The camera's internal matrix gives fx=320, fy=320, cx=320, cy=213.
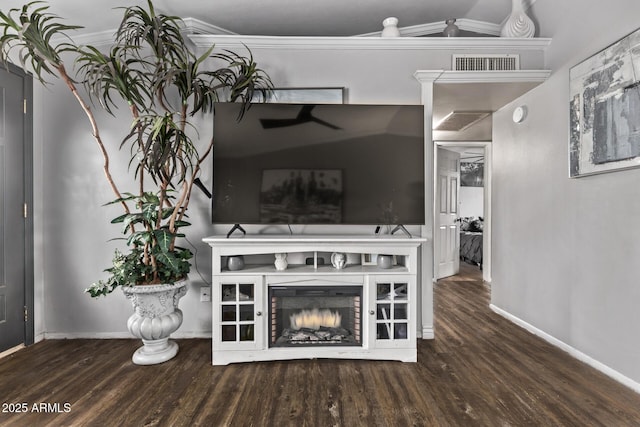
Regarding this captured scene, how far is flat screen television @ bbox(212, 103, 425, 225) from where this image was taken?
2.37m

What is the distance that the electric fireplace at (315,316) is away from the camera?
224 centimetres

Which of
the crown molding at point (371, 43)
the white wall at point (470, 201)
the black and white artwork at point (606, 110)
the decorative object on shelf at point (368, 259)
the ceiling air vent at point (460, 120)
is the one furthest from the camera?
the white wall at point (470, 201)

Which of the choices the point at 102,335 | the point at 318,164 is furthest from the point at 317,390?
the point at 102,335

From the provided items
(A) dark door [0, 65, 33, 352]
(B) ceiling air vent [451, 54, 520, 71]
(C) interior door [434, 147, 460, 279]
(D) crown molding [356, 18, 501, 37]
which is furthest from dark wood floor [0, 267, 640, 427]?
(D) crown molding [356, 18, 501, 37]

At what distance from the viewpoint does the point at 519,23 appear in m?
2.62

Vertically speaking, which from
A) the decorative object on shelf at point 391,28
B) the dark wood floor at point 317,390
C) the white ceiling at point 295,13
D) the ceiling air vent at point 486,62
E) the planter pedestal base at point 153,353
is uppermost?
the white ceiling at point 295,13

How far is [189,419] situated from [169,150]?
1.52 m

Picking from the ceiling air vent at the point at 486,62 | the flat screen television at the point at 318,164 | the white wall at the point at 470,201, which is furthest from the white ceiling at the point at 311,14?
the white wall at the point at 470,201

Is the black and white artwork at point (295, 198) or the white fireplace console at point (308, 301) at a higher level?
the black and white artwork at point (295, 198)

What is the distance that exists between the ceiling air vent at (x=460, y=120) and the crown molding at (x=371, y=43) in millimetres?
857

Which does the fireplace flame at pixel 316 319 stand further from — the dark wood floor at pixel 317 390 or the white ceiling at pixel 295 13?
the white ceiling at pixel 295 13

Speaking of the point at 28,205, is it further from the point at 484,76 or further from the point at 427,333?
the point at 484,76

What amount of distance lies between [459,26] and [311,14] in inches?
52.1

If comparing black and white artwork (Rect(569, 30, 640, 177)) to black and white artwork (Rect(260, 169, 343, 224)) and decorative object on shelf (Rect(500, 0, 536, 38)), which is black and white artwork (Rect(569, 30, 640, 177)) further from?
black and white artwork (Rect(260, 169, 343, 224))
